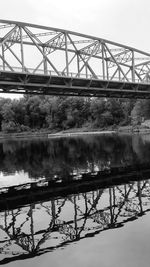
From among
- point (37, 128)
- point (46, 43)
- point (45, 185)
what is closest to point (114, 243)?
point (45, 185)

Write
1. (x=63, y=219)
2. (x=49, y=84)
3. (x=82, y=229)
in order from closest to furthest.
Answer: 1. (x=82, y=229)
2. (x=63, y=219)
3. (x=49, y=84)

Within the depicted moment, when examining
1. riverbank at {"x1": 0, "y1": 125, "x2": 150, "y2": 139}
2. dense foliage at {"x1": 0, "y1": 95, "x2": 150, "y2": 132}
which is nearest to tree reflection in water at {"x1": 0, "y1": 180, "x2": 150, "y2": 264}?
riverbank at {"x1": 0, "y1": 125, "x2": 150, "y2": 139}

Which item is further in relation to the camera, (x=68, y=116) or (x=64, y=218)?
(x=68, y=116)

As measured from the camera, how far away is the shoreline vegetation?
Result: 11612 cm

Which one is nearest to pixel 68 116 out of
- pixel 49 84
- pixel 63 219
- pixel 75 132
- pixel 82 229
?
pixel 75 132

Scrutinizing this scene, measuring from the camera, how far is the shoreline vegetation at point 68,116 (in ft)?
381

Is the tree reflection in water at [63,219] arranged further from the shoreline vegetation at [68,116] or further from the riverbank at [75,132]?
the shoreline vegetation at [68,116]

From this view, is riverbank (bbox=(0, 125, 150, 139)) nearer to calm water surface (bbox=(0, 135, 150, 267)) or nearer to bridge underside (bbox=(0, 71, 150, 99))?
bridge underside (bbox=(0, 71, 150, 99))

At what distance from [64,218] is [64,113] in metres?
128

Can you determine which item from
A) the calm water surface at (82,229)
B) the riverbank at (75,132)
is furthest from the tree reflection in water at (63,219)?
the riverbank at (75,132)

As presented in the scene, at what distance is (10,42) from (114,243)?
35.1 m

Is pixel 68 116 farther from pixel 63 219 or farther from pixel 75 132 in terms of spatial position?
pixel 63 219

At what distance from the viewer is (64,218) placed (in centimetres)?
1416

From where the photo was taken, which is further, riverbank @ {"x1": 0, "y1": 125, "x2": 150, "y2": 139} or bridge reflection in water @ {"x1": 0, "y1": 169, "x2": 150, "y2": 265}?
riverbank @ {"x1": 0, "y1": 125, "x2": 150, "y2": 139}
